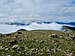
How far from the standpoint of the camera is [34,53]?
16.0 metres

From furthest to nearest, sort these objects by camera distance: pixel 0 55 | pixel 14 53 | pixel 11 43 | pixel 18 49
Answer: pixel 11 43 → pixel 18 49 → pixel 14 53 → pixel 0 55

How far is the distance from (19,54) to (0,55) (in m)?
2.22

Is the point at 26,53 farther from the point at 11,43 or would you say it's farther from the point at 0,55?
the point at 11,43

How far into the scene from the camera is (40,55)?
15641mm

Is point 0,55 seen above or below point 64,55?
above

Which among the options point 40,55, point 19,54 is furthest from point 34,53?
point 19,54

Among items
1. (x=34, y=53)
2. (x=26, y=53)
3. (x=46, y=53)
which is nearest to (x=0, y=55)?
(x=26, y=53)

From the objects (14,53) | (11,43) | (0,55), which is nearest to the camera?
(0,55)

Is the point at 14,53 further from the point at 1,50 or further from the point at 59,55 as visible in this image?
the point at 59,55

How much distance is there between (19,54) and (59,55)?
5114 millimetres

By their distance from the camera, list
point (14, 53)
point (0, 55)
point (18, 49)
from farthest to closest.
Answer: point (18, 49), point (14, 53), point (0, 55)

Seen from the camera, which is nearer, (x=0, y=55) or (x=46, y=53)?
(x=0, y=55)

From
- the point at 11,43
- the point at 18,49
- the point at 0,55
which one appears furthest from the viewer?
the point at 11,43

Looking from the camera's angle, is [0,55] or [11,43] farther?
[11,43]
